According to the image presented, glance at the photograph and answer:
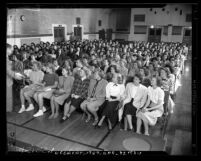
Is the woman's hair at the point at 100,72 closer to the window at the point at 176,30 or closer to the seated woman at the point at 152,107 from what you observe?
the seated woman at the point at 152,107

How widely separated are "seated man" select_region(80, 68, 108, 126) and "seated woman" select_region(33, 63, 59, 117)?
34 centimetres

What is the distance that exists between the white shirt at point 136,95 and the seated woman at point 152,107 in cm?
4

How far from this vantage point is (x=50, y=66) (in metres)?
1.63

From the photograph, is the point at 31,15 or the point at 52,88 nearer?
the point at 31,15

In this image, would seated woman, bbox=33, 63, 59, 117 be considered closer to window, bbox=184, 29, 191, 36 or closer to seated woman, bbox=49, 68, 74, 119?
seated woman, bbox=49, 68, 74, 119

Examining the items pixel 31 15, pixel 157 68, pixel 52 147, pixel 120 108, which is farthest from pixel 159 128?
pixel 31 15

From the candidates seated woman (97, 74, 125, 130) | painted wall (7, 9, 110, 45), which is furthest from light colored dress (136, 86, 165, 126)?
painted wall (7, 9, 110, 45)

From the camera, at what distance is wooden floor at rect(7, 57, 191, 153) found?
43.9 inches

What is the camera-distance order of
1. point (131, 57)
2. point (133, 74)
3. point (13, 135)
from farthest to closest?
point (133, 74) → point (131, 57) → point (13, 135)

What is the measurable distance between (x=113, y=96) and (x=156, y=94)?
41 cm

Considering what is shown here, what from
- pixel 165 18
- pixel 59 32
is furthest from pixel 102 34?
pixel 165 18

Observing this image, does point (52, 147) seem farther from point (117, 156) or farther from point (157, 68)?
point (157, 68)
